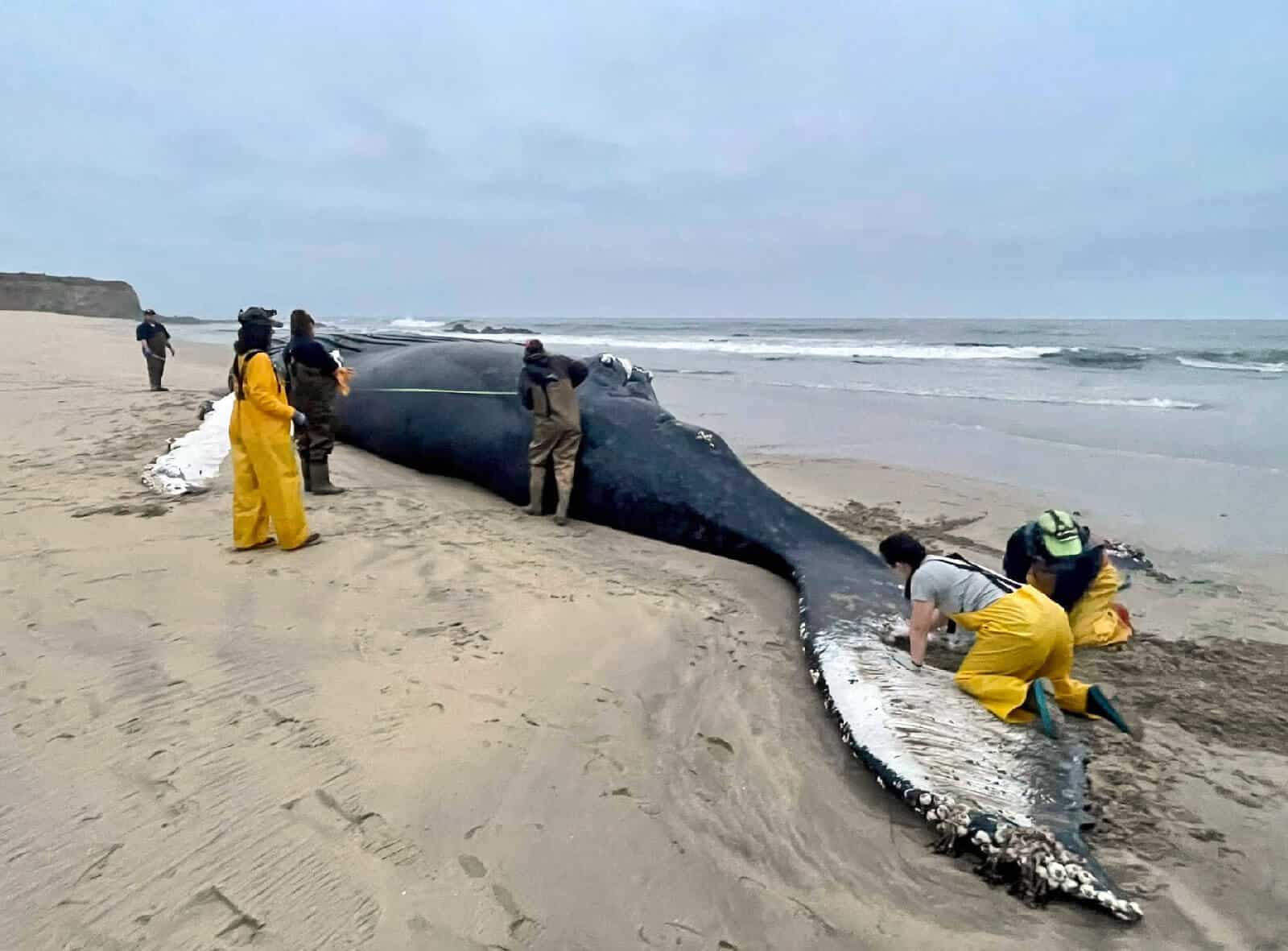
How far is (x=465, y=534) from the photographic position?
563 centimetres

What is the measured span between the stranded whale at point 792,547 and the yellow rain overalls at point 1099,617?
1007mm

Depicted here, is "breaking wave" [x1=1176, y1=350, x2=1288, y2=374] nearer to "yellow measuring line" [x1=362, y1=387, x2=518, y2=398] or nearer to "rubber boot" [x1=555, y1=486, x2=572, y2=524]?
"yellow measuring line" [x1=362, y1=387, x2=518, y2=398]

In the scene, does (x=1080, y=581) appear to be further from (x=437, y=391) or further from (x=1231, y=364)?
(x=1231, y=364)

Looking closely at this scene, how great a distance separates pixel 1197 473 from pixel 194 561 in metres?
9.88

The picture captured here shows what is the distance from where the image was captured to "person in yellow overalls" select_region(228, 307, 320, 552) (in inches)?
195

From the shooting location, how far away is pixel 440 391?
25.4 feet

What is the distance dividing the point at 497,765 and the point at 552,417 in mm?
3842

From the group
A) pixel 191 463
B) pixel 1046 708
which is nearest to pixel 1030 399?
pixel 1046 708

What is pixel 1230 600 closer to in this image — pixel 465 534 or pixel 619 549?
pixel 619 549

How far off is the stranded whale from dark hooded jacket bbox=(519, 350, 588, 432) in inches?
12.5

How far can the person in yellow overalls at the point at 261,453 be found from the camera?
4.95 metres

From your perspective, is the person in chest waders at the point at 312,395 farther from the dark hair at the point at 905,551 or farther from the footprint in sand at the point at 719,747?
the dark hair at the point at 905,551

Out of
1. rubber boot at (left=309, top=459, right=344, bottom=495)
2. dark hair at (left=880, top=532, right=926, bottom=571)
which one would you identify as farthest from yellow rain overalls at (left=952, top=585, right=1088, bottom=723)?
rubber boot at (left=309, top=459, right=344, bottom=495)

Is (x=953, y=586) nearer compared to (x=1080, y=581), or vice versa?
(x=953, y=586)
